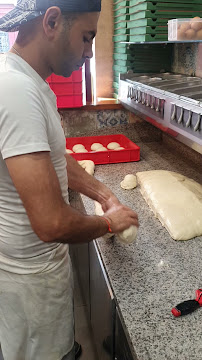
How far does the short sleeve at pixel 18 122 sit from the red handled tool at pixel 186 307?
1.80 ft

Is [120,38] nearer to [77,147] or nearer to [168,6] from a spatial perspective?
[168,6]

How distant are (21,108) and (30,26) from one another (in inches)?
9.8

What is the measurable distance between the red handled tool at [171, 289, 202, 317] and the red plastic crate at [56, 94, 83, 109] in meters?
1.70

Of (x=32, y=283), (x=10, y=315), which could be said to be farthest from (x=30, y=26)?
(x=10, y=315)

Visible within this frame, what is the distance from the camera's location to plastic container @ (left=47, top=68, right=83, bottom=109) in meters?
2.14

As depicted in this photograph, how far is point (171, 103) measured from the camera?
4.66 ft

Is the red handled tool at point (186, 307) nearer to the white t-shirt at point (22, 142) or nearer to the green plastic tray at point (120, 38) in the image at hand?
the white t-shirt at point (22, 142)

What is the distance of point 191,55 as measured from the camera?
2029 millimetres

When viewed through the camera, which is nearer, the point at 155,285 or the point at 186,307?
the point at 186,307

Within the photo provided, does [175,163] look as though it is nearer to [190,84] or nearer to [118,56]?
[190,84]

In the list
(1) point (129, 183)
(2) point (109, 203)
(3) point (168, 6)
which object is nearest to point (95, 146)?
(1) point (129, 183)

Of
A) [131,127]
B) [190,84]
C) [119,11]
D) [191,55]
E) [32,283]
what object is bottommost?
[32,283]

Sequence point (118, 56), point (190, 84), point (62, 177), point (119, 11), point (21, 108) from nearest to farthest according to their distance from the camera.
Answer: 1. point (21, 108)
2. point (62, 177)
3. point (190, 84)
4. point (119, 11)
5. point (118, 56)

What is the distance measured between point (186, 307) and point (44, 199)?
0.49 metres
